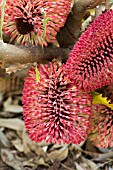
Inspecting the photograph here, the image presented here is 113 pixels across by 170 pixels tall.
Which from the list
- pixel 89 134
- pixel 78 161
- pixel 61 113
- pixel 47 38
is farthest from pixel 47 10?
pixel 78 161

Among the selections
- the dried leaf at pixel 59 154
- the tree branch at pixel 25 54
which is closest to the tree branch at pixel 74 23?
the tree branch at pixel 25 54

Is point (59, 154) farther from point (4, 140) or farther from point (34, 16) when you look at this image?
point (34, 16)

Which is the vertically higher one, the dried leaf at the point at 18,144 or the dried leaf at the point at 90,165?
the dried leaf at the point at 18,144

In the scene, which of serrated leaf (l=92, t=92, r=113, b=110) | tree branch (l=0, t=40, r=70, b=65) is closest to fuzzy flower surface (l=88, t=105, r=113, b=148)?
serrated leaf (l=92, t=92, r=113, b=110)

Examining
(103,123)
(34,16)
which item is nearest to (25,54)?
(34,16)

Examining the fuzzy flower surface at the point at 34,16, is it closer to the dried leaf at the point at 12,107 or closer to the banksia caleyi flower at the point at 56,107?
the banksia caleyi flower at the point at 56,107

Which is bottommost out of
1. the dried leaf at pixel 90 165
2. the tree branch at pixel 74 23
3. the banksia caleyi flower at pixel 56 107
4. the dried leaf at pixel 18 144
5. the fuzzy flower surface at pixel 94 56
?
the dried leaf at pixel 90 165

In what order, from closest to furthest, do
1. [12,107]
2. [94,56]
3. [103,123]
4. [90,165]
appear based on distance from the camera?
[94,56], [103,123], [90,165], [12,107]
